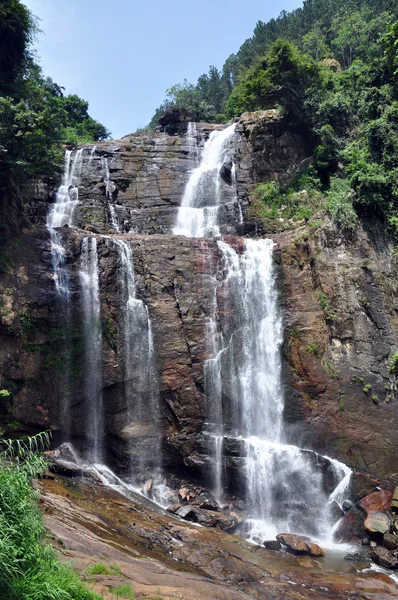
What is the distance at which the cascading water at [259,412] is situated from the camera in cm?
1930

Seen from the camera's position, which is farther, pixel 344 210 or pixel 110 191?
pixel 110 191

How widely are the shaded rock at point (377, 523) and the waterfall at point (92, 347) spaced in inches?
427

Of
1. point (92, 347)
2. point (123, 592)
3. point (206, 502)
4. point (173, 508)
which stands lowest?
point (206, 502)

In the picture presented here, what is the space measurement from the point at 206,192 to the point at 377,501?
21439mm

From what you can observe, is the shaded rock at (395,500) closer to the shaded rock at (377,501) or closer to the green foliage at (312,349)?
the shaded rock at (377,501)

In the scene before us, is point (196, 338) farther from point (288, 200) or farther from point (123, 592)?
point (123, 592)

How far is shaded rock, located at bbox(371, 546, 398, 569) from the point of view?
15.9 m

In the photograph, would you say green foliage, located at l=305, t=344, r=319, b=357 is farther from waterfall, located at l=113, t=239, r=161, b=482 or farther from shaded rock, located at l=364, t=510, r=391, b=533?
waterfall, located at l=113, t=239, r=161, b=482

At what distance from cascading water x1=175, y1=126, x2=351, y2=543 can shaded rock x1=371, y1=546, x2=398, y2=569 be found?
2.10 m

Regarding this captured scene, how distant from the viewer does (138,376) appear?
859 inches

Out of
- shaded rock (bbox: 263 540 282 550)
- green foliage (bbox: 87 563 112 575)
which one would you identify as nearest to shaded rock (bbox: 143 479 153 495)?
shaded rock (bbox: 263 540 282 550)

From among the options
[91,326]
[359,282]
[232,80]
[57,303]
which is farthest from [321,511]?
[232,80]

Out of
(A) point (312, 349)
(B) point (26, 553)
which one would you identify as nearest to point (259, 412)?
(A) point (312, 349)

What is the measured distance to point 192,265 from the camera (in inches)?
955
